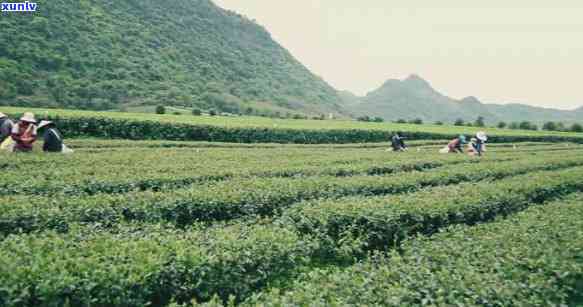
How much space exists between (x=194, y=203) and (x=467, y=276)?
520 centimetres

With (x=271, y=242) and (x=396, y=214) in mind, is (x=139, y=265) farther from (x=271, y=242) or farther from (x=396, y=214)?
(x=396, y=214)

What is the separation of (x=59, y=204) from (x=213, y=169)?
17.1 ft

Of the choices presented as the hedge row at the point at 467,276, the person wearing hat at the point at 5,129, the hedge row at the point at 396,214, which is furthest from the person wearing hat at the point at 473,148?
the person wearing hat at the point at 5,129

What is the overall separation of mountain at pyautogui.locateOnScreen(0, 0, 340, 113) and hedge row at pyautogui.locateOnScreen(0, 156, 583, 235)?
4442 cm

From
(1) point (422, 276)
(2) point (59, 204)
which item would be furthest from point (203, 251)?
(2) point (59, 204)

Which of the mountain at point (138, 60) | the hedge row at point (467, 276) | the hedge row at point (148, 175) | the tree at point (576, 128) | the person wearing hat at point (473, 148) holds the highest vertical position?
the mountain at point (138, 60)

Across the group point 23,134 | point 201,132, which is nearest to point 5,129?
point 23,134

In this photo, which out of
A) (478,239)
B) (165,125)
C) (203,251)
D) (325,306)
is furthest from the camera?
(165,125)

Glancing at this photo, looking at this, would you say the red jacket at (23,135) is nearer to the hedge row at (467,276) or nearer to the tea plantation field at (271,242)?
the tea plantation field at (271,242)

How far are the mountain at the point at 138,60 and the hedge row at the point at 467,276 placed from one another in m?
49.0

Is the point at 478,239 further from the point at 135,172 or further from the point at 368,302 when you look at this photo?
the point at 135,172

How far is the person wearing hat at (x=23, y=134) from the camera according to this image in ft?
44.8

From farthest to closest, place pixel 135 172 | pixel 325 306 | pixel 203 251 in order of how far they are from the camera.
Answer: pixel 135 172 < pixel 203 251 < pixel 325 306

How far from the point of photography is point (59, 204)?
22.5ft
